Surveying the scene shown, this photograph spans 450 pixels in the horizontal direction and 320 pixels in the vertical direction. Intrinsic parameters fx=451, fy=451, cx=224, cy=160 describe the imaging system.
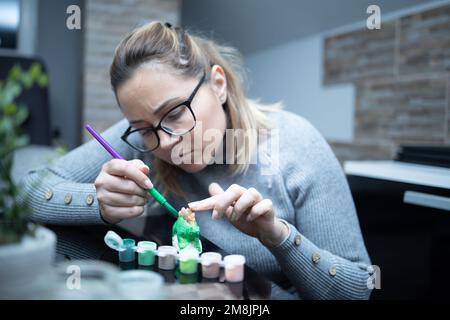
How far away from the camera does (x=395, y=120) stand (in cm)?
179

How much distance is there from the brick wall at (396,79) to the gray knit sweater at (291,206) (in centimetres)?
83

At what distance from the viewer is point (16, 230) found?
32 centimetres

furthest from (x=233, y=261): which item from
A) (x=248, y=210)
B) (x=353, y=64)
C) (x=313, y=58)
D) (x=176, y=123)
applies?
(x=313, y=58)

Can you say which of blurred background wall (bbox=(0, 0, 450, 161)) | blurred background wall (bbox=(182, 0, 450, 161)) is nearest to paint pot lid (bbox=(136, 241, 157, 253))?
blurred background wall (bbox=(0, 0, 450, 161))

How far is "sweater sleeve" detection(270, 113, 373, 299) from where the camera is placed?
27.7 inches

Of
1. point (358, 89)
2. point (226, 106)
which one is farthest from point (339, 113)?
point (226, 106)

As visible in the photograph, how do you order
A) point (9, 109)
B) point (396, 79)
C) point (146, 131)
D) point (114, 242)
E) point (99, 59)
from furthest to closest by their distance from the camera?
point (99, 59) → point (396, 79) → point (146, 131) → point (114, 242) → point (9, 109)

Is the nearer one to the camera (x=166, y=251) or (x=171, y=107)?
(x=166, y=251)

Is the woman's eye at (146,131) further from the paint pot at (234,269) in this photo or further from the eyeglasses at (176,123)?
the paint pot at (234,269)

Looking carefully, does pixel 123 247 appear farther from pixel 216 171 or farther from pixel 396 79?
pixel 396 79

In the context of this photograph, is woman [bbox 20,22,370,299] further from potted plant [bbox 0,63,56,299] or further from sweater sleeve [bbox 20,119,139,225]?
potted plant [bbox 0,63,56,299]

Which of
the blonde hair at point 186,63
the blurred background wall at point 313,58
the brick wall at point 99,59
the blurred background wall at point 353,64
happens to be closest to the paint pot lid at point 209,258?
the blonde hair at point 186,63

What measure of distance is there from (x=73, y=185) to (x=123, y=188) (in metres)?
0.24
